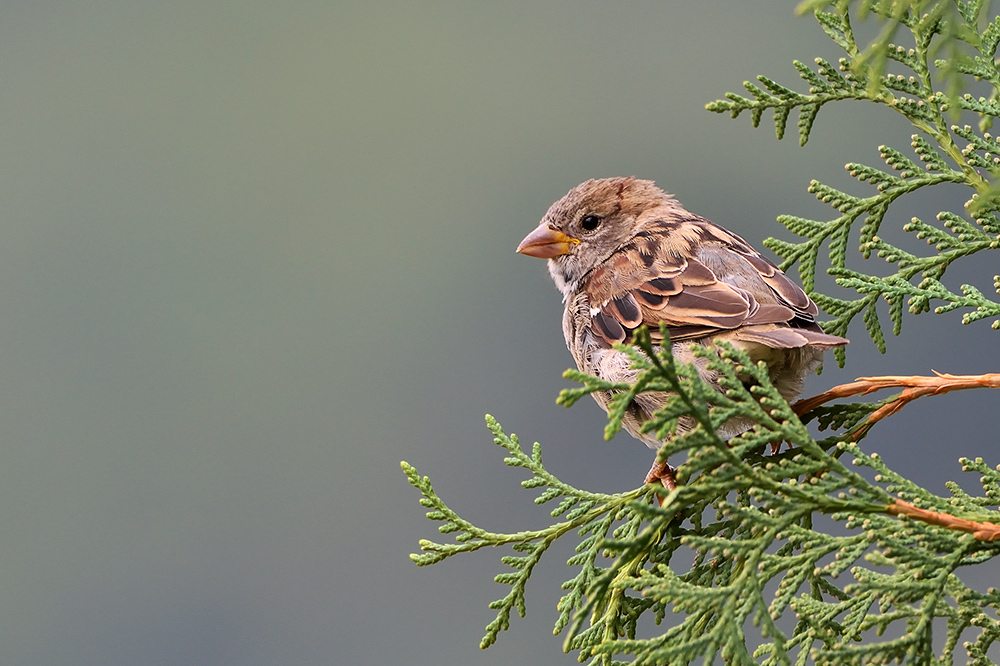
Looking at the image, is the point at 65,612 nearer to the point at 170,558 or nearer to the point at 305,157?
the point at 170,558

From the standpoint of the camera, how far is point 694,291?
3836mm

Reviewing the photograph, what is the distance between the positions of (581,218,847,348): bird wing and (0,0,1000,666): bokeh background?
49.2m

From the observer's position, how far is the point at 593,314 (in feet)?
13.8

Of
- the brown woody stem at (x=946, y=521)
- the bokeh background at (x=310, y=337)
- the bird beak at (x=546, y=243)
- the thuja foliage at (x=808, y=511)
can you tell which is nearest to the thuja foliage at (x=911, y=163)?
the thuja foliage at (x=808, y=511)

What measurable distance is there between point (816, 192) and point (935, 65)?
1.98ft

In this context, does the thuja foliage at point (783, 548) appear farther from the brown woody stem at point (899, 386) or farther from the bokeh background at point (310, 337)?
the bokeh background at point (310, 337)

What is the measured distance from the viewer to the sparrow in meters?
3.49

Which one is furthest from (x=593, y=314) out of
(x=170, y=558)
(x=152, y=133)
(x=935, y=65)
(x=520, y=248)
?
(x=152, y=133)

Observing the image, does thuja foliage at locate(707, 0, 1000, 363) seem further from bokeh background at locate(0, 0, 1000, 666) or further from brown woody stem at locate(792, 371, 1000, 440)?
bokeh background at locate(0, 0, 1000, 666)

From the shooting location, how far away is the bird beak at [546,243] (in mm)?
4887

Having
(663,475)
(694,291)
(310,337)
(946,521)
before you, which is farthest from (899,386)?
(310,337)

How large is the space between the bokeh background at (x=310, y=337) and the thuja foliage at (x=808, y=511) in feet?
164

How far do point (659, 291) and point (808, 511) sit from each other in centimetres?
151

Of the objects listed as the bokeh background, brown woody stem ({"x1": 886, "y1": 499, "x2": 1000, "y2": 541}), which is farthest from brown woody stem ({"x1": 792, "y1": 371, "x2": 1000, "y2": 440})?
the bokeh background
